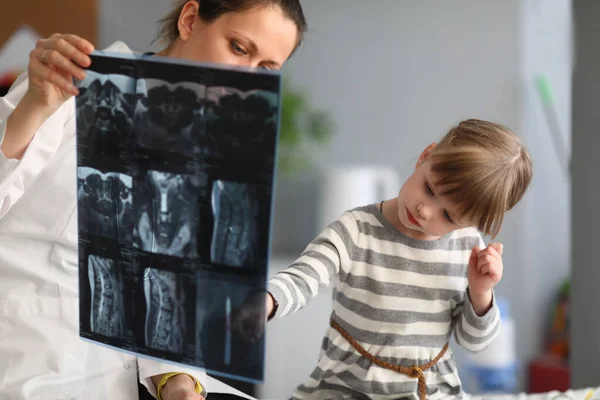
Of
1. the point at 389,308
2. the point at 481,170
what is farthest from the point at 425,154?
the point at 389,308

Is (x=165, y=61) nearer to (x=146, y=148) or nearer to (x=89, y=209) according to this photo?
(x=146, y=148)

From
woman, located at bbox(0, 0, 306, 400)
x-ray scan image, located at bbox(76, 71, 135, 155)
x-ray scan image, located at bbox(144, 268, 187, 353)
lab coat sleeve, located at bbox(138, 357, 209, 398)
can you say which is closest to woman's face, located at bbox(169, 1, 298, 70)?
woman, located at bbox(0, 0, 306, 400)

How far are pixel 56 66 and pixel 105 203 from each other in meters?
0.15

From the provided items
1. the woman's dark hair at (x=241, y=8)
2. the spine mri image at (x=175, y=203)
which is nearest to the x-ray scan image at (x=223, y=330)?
the spine mri image at (x=175, y=203)

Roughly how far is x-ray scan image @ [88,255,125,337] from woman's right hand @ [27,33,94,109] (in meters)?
0.17

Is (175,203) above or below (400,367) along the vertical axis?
above

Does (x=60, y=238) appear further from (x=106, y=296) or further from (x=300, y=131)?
(x=300, y=131)

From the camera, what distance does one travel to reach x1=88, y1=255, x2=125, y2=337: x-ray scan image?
2.47 feet

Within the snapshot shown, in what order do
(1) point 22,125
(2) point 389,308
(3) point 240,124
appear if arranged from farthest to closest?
(2) point 389,308 < (1) point 22,125 < (3) point 240,124

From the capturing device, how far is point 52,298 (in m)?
0.90

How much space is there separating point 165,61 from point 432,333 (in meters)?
0.47

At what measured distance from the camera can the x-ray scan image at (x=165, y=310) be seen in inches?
27.9

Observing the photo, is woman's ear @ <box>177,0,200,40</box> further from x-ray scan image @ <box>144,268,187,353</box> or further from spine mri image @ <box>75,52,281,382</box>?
x-ray scan image @ <box>144,268,187,353</box>

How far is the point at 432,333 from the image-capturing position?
2.96 ft
